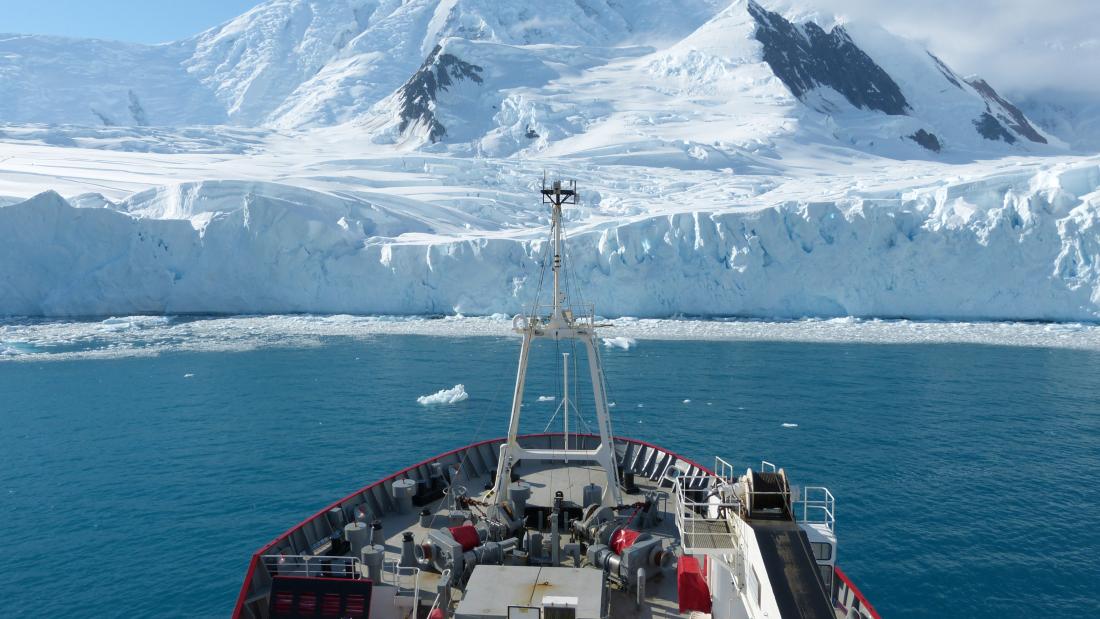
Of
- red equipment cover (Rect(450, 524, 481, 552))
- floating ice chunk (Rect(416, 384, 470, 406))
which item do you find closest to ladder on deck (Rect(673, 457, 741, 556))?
red equipment cover (Rect(450, 524, 481, 552))

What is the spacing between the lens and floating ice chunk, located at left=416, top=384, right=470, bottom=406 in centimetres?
2414

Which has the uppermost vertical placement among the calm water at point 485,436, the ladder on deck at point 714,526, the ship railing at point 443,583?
the ladder on deck at point 714,526

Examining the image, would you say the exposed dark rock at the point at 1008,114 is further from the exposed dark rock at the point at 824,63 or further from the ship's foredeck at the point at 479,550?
the ship's foredeck at the point at 479,550

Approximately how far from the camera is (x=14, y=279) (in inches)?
1613

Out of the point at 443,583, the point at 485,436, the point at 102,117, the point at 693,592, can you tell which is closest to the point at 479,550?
the point at 443,583

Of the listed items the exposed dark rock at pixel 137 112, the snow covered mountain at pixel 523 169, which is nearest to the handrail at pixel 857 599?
the snow covered mountain at pixel 523 169

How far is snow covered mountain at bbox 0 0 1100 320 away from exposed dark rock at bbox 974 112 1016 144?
0.45 m

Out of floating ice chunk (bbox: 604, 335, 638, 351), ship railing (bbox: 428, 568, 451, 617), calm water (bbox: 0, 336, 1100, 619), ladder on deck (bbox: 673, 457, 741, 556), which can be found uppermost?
ladder on deck (bbox: 673, 457, 741, 556)

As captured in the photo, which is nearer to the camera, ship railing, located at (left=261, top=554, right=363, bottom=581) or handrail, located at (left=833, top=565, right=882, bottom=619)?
handrail, located at (left=833, top=565, right=882, bottom=619)

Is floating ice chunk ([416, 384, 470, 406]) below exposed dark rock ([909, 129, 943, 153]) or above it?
below

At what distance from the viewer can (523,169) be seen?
209 ft

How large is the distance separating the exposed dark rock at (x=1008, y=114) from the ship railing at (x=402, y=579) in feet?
319

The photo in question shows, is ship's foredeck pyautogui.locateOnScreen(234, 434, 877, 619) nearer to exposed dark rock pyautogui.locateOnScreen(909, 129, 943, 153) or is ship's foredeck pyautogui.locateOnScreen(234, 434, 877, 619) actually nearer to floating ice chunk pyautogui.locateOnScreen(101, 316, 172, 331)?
floating ice chunk pyautogui.locateOnScreen(101, 316, 172, 331)

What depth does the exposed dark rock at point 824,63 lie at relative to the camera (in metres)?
82.0
